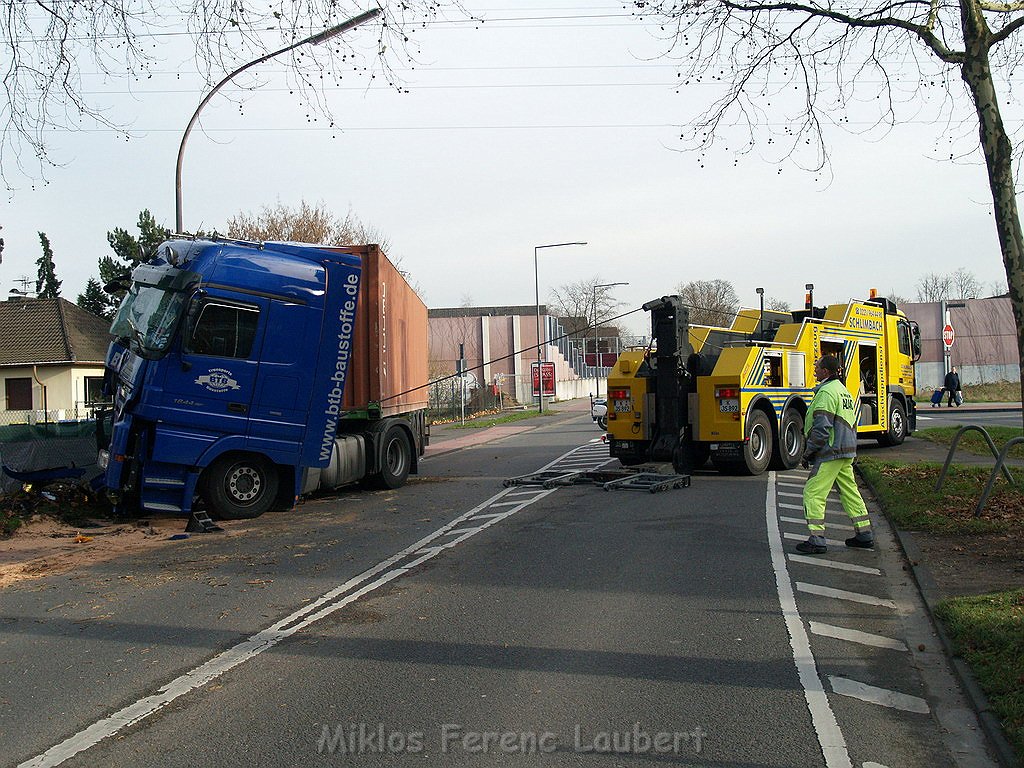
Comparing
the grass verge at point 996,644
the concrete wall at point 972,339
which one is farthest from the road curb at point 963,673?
the concrete wall at point 972,339

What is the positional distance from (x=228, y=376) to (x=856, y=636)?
8.07 meters

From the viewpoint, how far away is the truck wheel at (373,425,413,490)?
1508 centimetres

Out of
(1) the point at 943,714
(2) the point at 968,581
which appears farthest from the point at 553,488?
(1) the point at 943,714

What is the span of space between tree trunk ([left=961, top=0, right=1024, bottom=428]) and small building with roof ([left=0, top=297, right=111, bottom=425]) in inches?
1243

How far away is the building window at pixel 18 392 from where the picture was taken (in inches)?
1396

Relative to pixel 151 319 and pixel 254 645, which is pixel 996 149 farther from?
pixel 151 319

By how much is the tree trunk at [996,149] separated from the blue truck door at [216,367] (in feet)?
28.4

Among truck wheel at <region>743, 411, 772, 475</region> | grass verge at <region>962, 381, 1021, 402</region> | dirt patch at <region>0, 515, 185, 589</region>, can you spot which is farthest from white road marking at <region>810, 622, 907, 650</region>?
grass verge at <region>962, 381, 1021, 402</region>

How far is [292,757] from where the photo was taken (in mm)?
4332

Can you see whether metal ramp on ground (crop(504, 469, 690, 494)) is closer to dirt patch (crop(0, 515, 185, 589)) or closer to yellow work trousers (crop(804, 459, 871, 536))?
yellow work trousers (crop(804, 459, 871, 536))

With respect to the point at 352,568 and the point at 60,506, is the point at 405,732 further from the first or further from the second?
the point at 60,506

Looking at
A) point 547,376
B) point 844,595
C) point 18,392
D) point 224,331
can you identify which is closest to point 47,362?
point 18,392

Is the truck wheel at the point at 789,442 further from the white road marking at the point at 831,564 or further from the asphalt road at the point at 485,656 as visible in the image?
the white road marking at the point at 831,564

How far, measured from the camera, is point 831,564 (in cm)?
865
